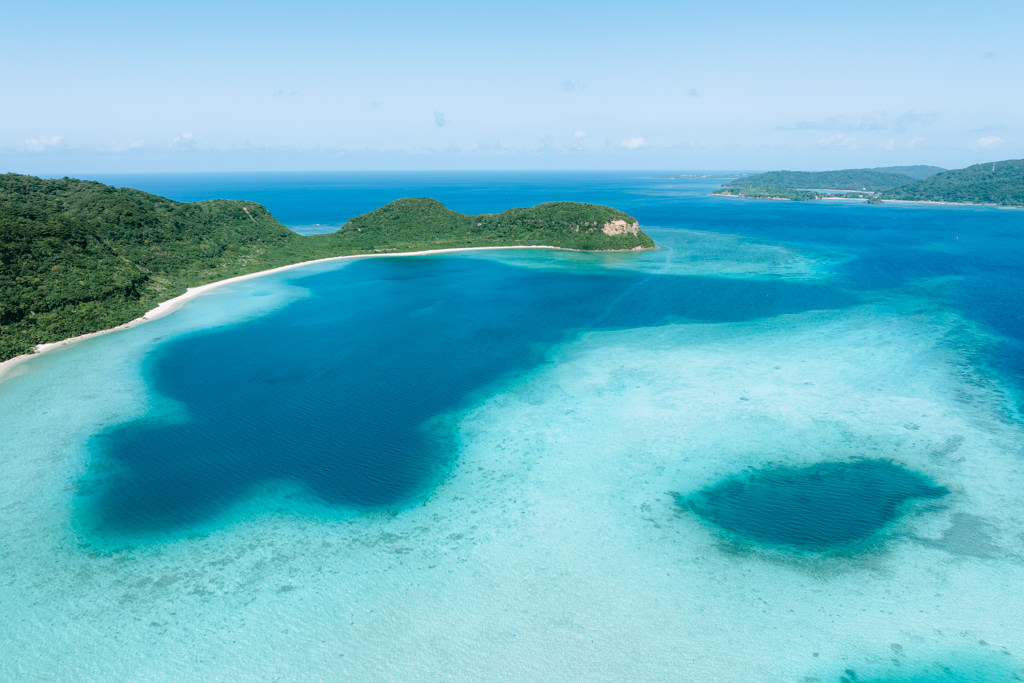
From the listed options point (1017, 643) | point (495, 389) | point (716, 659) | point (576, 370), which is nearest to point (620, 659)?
point (716, 659)

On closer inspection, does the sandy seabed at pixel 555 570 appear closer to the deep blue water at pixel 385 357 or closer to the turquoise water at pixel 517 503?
the turquoise water at pixel 517 503

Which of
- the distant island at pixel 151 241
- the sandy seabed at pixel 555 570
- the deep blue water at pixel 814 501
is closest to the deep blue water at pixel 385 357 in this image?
the sandy seabed at pixel 555 570

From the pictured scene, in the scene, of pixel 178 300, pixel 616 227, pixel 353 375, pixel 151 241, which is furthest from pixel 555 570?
pixel 616 227

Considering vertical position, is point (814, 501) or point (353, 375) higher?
point (353, 375)

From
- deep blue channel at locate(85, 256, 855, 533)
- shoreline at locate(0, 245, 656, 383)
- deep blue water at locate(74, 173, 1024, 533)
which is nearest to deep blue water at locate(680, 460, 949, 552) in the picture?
deep blue channel at locate(85, 256, 855, 533)

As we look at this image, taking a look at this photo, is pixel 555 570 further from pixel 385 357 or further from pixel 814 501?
pixel 385 357

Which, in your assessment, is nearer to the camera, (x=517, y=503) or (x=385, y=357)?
(x=517, y=503)

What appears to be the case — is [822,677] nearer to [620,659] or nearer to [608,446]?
[620,659]
